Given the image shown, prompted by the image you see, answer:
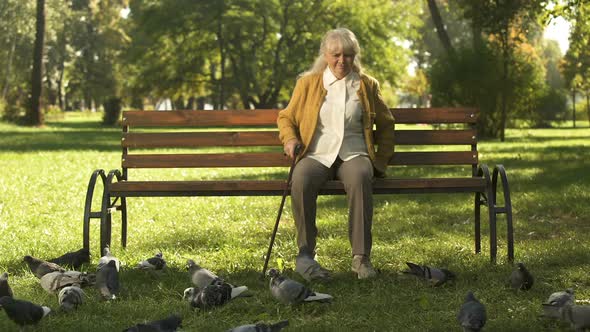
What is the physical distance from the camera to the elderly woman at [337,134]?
20.2ft

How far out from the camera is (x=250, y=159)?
7.04 metres

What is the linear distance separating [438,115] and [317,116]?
126 centimetres

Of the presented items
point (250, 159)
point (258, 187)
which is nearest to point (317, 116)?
point (258, 187)

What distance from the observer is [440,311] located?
16.7 ft

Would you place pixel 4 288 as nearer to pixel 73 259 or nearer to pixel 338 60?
pixel 73 259

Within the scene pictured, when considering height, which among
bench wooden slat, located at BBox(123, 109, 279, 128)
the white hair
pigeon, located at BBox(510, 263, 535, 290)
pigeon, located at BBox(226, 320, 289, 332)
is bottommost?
pigeon, located at BBox(510, 263, 535, 290)

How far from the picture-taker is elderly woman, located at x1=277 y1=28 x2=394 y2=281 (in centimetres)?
616

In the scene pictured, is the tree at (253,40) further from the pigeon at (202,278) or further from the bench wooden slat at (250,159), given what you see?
the pigeon at (202,278)

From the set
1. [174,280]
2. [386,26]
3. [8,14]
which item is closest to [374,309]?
[174,280]

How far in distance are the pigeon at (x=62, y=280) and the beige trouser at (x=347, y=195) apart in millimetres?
1480

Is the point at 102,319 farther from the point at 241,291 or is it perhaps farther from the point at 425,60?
the point at 425,60

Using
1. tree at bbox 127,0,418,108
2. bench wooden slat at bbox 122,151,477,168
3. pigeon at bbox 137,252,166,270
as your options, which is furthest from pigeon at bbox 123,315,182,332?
tree at bbox 127,0,418,108

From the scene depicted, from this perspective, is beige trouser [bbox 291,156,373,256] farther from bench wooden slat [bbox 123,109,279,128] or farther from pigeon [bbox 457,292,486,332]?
pigeon [bbox 457,292,486,332]

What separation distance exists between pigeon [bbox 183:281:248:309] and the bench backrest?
1970 mm
